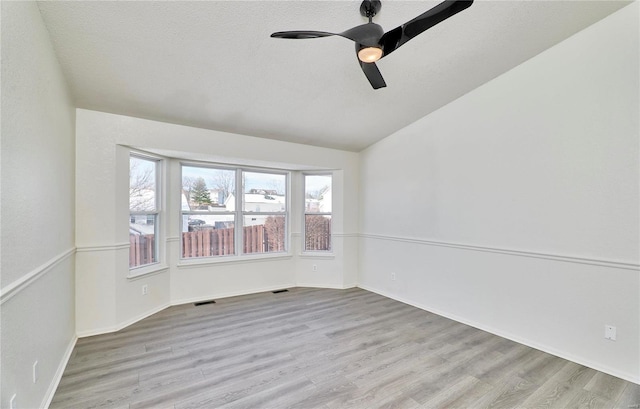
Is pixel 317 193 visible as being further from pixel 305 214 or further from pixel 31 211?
pixel 31 211

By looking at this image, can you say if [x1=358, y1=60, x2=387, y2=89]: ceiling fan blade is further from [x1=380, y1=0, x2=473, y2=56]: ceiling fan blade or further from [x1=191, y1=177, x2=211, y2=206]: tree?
[x1=191, y1=177, x2=211, y2=206]: tree

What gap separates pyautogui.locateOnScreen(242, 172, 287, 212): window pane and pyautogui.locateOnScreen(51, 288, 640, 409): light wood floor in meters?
1.92

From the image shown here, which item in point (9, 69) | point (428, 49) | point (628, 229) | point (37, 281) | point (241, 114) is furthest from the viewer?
point (241, 114)

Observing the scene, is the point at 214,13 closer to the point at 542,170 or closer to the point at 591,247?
the point at 542,170

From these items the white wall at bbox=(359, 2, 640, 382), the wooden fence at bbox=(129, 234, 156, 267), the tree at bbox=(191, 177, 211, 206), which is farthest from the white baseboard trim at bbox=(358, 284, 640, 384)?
the wooden fence at bbox=(129, 234, 156, 267)

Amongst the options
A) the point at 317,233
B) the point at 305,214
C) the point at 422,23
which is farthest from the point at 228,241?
the point at 422,23

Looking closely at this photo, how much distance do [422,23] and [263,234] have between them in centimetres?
397

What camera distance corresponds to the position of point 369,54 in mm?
1992

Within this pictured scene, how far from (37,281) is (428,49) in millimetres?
3693

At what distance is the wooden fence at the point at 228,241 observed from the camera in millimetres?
3773

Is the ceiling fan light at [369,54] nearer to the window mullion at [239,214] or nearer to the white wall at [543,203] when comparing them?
the white wall at [543,203]

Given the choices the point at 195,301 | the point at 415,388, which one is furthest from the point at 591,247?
the point at 195,301

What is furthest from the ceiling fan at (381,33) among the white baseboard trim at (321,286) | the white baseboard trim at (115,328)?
the white baseboard trim at (321,286)

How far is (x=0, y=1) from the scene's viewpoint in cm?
137
